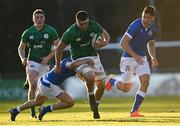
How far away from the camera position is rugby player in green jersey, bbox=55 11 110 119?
1812cm

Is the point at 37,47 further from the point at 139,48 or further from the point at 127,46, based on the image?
the point at 139,48

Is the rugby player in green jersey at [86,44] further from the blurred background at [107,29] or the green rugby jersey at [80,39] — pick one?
the blurred background at [107,29]

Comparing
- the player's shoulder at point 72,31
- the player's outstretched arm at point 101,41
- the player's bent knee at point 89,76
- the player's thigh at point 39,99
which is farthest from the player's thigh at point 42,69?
the player's bent knee at point 89,76

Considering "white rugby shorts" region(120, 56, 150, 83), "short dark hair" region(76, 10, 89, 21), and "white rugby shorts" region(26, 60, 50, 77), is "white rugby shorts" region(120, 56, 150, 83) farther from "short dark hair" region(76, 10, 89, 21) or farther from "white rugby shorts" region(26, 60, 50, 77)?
"short dark hair" region(76, 10, 89, 21)

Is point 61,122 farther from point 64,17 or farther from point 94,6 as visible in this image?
point 94,6

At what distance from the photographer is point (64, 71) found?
18516 mm

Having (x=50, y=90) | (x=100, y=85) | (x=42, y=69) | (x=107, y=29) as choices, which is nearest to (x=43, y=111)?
(x=50, y=90)

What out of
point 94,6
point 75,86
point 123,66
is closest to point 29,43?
point 123,66

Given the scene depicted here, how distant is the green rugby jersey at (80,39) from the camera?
1819 cm

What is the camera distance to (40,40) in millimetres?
20844

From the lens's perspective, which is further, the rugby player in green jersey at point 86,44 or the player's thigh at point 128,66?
the player's thigh at point 128,66

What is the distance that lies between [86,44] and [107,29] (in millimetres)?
25441

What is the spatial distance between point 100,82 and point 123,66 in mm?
1800

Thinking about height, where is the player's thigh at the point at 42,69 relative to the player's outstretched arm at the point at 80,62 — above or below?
below
